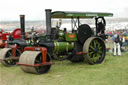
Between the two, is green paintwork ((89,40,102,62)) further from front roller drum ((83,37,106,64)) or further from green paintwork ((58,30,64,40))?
green paintwork ((58,30,64,40))

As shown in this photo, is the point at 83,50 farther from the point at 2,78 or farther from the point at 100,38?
the point at 2,78

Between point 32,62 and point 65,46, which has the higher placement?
point 65,46

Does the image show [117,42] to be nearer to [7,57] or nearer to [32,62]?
[7,57]

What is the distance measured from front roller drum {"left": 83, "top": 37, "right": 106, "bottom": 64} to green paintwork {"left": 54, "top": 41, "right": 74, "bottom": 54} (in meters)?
0.46

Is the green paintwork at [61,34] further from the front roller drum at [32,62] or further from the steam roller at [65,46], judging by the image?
the front roller drum at [32,62]

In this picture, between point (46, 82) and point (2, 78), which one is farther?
point (2, 78)

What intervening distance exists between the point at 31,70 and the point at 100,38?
2.82 meters

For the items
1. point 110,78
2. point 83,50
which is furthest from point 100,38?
point 110,78

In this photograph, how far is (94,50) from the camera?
7.12 m

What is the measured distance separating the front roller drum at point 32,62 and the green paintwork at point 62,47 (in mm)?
741

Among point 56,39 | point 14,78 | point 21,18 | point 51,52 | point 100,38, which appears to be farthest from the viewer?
point 21,18

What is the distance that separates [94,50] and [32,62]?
8.24 ft

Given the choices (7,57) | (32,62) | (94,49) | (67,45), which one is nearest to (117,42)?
(94,49)

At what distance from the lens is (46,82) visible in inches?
186
